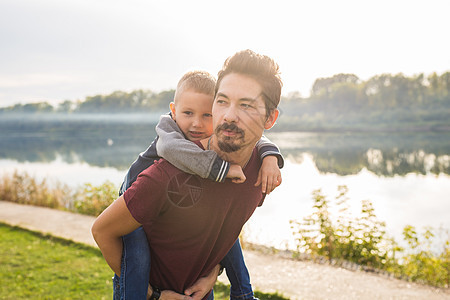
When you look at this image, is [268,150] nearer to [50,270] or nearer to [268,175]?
[268,175]

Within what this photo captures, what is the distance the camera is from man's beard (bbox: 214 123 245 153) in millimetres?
1413

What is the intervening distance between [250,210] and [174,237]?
36 cm

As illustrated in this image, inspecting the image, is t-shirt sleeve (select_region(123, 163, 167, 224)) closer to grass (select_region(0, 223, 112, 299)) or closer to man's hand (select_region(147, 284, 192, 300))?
man's hand (select_region(147, 284, 192, 300))

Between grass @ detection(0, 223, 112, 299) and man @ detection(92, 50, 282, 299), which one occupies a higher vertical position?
man @ detection(92, 50, 282, 299)

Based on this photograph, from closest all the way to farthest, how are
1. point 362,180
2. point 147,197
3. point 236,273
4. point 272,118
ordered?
1. point 147,197
2. point 272,118
3. point 236,273
4. point 362,180

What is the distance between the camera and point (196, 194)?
1.43 meters

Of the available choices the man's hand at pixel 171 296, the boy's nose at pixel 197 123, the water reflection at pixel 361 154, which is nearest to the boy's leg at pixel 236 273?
the man's hand at pixel 171 296

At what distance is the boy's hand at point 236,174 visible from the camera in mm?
1424

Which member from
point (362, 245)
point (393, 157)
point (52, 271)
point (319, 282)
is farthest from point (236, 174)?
point (393, 157)

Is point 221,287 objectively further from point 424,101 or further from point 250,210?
point 424,101

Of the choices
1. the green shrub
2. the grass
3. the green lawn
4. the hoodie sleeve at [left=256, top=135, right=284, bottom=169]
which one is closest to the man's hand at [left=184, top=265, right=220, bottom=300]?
the hoodie sleeve at [left=256, top=135, right=284, bottom=169]

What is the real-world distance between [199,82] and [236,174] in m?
0.53

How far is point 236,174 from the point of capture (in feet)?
4.67

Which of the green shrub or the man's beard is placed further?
the green shrub
